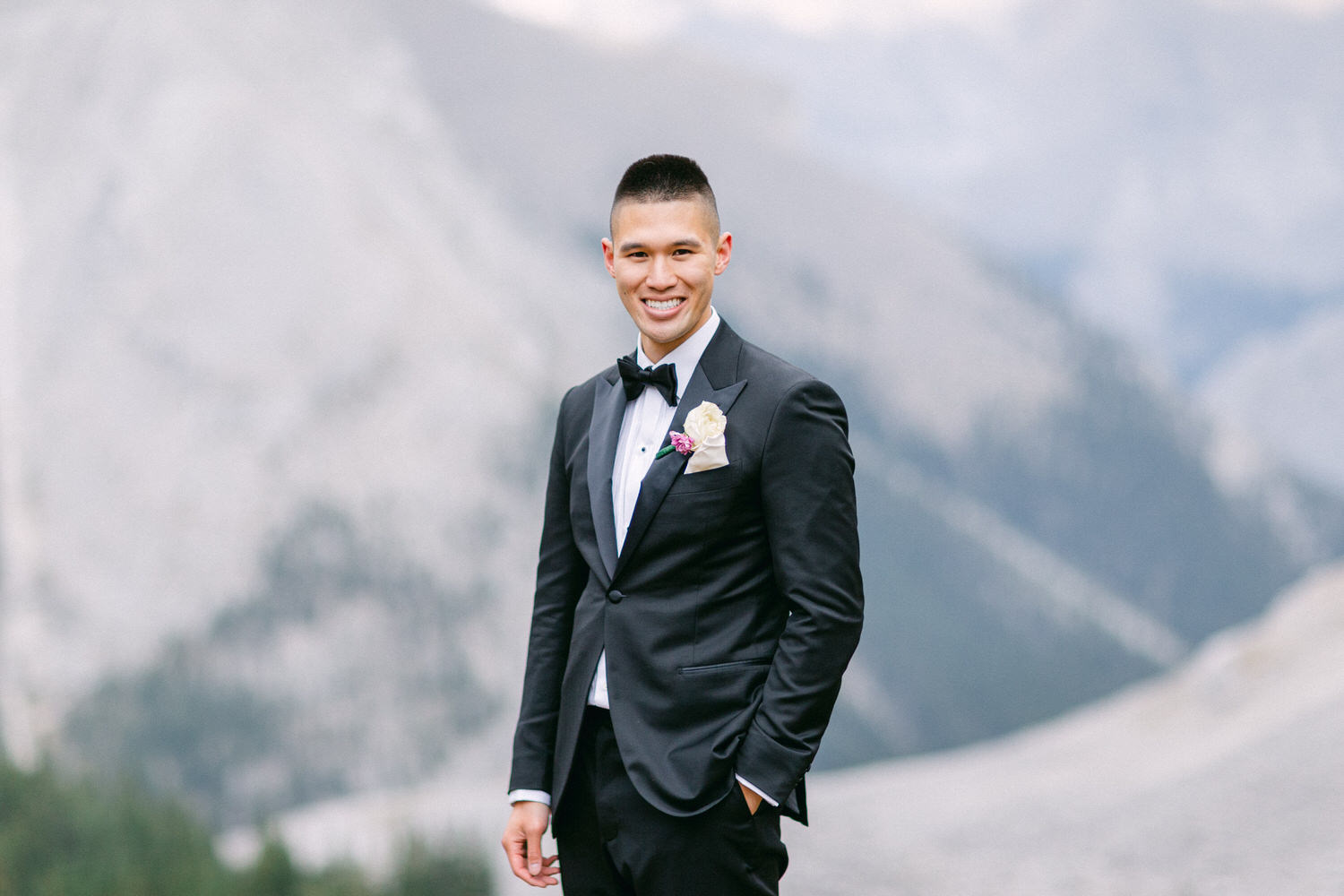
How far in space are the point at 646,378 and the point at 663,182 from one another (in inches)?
12.2

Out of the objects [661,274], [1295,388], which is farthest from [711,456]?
[1295,388]

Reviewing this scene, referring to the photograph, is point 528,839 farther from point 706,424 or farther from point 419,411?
point 419,411

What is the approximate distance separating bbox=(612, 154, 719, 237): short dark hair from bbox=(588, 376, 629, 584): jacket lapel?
12.9 inches

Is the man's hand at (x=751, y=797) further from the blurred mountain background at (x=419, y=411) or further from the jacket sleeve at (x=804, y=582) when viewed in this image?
the blurred mountain background at (x=419, y=411)

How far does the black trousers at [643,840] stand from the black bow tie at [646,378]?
51 cm

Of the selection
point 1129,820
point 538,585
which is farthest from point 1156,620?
point 538,585

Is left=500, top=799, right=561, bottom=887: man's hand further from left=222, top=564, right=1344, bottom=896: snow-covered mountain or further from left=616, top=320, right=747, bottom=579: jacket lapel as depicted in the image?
left=222, top=564, right=1344, bottom=896: snow-covered mountain

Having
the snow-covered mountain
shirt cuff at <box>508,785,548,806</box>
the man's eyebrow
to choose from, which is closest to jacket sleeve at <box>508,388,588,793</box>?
shirt cuff at <box>508,785,548,806</box>

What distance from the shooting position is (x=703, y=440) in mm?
1926

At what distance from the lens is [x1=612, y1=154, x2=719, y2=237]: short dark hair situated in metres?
1.96

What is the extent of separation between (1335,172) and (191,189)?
40.3 meters

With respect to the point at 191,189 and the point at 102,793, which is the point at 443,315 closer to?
the point at 191,189

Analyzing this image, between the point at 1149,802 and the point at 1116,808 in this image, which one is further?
the point at 1116,808

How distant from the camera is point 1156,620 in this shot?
23.8 metres
